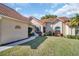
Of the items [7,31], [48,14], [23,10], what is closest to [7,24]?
[7,31]

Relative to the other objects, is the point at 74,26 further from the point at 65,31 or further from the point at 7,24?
the point at 7,24

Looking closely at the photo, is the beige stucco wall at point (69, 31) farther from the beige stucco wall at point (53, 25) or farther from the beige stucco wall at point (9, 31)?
the beige stucco wall at point (9, 31)

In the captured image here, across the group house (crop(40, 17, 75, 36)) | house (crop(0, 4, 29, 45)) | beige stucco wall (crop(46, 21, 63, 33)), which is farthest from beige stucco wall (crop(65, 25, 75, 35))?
house (crop(0, 4, 29, 45))

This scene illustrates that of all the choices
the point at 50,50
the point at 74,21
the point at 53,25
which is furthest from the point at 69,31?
the point at 50,50

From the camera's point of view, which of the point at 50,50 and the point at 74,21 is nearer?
the point at 50,50

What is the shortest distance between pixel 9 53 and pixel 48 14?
4968mm

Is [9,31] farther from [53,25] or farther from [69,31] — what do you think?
[69,31]

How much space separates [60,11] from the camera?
1428 cm

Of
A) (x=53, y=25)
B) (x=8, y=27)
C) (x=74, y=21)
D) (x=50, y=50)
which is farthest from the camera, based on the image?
(x=53, y=25)

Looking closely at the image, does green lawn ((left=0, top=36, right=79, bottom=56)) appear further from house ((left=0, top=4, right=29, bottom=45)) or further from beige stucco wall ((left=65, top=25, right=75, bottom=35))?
house ((left=0, top=4, right=29, bottom=45))

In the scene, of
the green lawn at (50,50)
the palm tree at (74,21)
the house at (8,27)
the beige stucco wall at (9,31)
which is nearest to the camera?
the green lawn at (50,50)

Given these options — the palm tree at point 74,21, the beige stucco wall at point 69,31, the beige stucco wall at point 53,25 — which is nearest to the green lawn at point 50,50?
the beige stucco wall at point 69,31

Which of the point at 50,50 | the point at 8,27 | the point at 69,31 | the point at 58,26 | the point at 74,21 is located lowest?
the point at 50,50

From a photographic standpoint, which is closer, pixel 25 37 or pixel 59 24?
pixel 59 24
